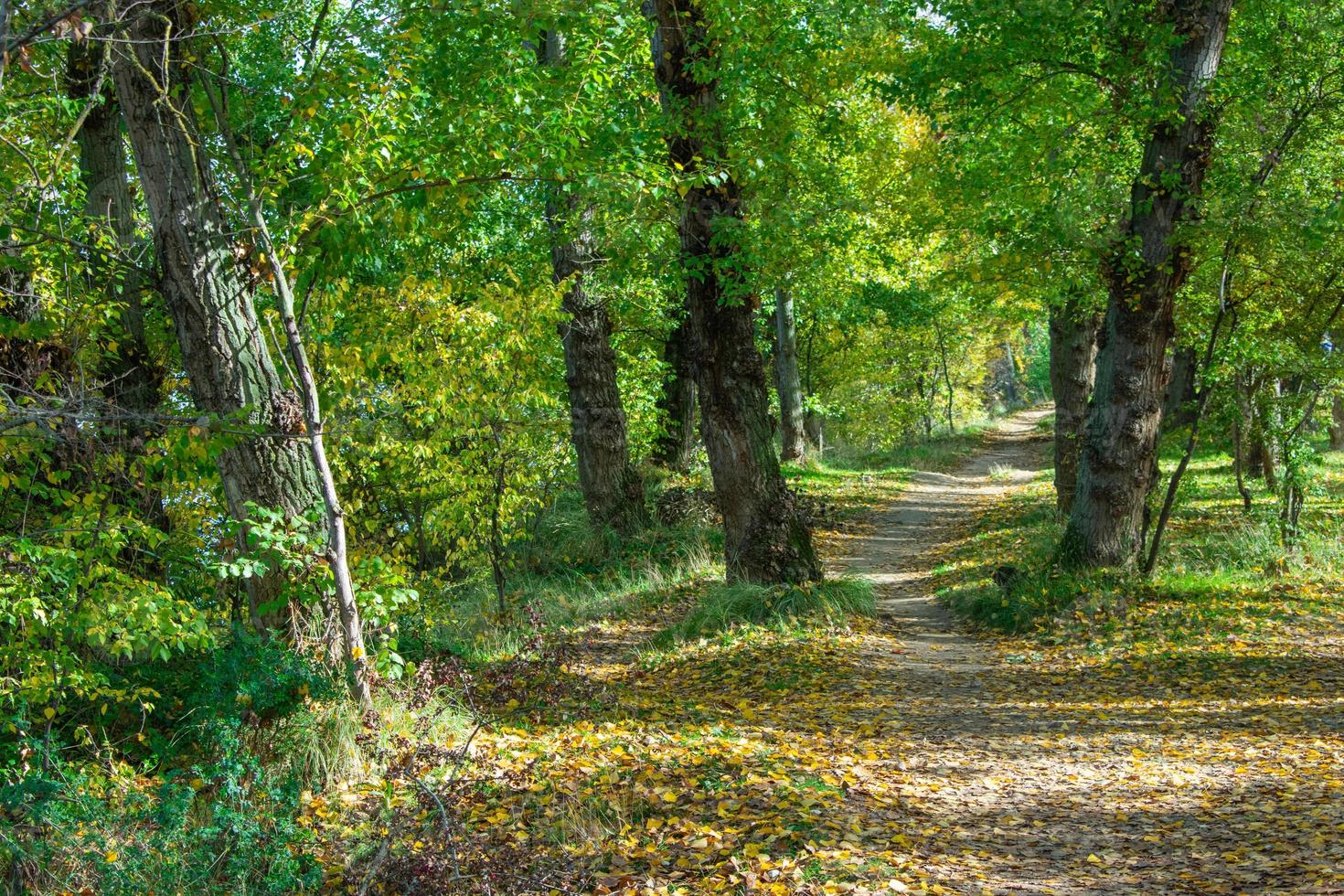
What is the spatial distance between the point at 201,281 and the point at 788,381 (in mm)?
16239

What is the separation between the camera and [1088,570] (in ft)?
32.4

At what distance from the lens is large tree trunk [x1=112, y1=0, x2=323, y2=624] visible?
221 inches

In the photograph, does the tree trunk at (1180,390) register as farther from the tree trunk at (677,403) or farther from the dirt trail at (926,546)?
the tree trunk at (677,403)

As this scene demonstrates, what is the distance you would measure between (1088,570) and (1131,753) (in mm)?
3746

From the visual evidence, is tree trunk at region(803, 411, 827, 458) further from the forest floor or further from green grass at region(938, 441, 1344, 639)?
the forest floor

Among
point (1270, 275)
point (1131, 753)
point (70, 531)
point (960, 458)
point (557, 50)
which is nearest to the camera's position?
point (70, 531)

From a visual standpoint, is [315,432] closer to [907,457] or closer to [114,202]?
[114,202]

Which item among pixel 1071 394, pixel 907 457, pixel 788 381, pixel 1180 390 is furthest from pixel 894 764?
pixel 907 457

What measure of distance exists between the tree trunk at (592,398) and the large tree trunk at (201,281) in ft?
21.2

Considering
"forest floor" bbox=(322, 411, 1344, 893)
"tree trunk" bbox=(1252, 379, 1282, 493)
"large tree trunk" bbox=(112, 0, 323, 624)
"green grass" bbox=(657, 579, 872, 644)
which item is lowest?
"forest floor" bbox=(322, 411, 1344, 893)

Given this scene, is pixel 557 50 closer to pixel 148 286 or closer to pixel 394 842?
pixel 148 286

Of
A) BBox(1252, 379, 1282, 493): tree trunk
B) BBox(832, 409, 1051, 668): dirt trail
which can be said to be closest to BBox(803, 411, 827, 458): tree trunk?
BBox(832, 409, 1051, 668): dirt trail

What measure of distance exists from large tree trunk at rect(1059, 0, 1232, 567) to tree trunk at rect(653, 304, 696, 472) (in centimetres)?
814

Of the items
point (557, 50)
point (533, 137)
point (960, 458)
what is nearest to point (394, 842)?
point (533, 137)
